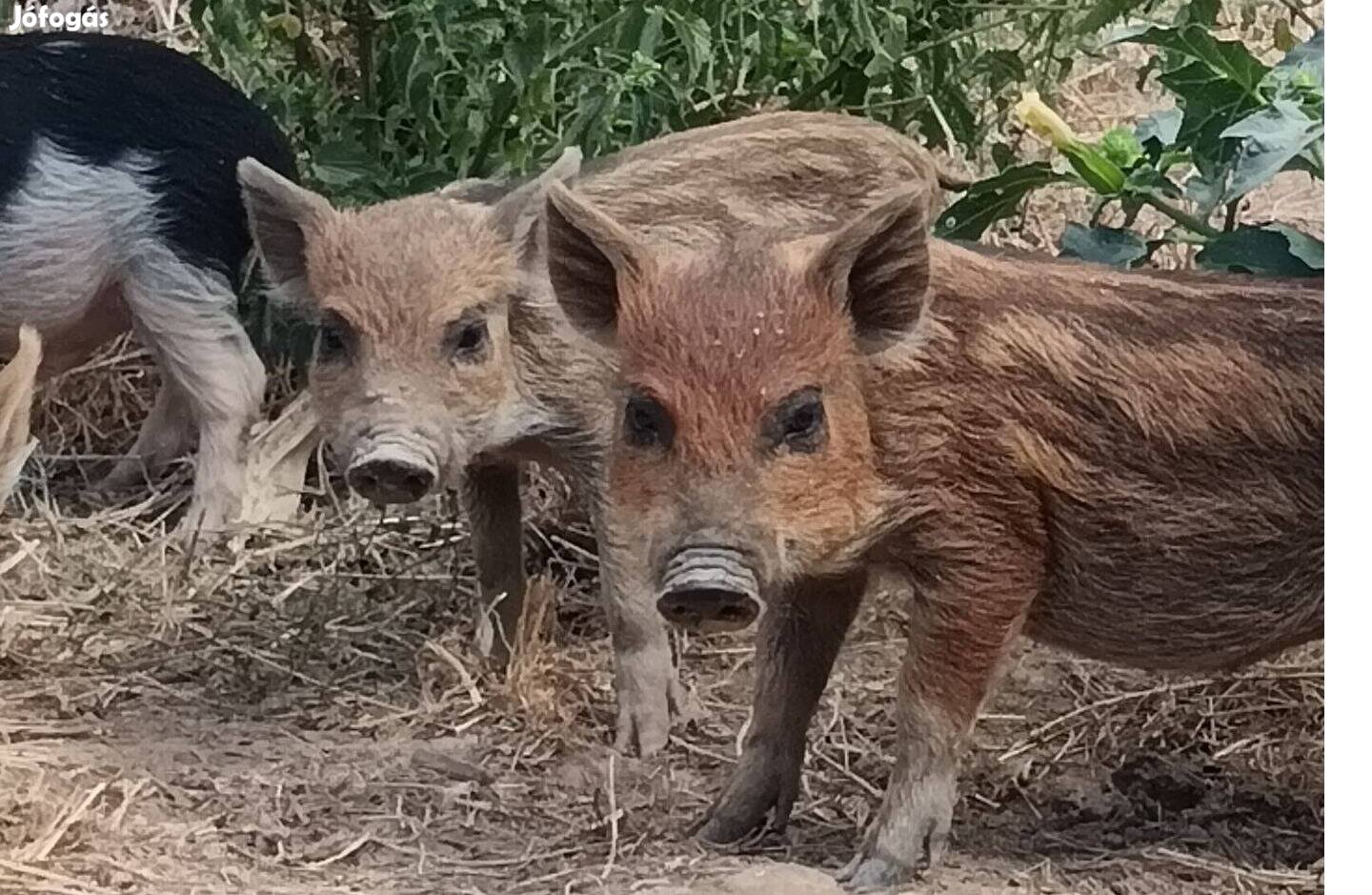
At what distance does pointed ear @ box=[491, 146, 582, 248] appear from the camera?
1241 millimetres

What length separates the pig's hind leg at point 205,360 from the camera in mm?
1272

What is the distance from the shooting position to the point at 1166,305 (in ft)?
4.10

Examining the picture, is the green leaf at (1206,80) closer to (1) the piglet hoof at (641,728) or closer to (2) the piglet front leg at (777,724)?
(2) the piglet front leg at (777,724)

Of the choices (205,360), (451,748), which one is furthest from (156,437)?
(451,748)

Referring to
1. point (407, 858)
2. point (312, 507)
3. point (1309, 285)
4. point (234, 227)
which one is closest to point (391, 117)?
point (234, 227)

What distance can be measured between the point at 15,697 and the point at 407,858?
0.88 feet

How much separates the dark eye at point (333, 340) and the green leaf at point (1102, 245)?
452 mm

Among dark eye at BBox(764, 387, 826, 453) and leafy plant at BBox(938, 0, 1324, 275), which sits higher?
leafy plant at BBox(938, 0, 1324, 275)

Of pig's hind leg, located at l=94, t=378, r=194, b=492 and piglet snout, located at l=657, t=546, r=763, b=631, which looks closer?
piglet snout, located at l=657, t=546, r=763, b=631

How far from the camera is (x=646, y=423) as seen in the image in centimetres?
120

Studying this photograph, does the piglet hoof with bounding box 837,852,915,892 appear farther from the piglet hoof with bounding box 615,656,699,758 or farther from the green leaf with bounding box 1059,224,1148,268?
the green leaf with bounding box 1059,224,1148,268

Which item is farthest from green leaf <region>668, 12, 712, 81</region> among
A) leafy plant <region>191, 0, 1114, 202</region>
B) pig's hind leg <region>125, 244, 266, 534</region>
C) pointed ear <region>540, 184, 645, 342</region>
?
pig's hind leg <region>125, 244, 266, 534</region>

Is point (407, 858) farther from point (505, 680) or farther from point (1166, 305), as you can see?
point (1166, 305)

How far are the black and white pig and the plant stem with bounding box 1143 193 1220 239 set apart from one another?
551 millimetres
